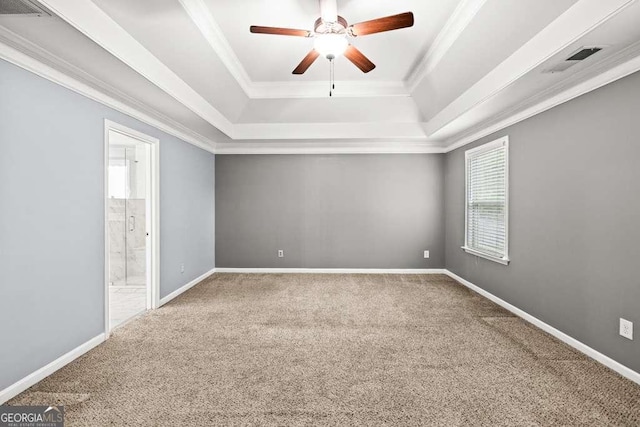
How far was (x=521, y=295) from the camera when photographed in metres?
3.78

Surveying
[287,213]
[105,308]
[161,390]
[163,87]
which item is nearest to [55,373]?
[105,308]

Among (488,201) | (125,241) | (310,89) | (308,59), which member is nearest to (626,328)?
(488,201)

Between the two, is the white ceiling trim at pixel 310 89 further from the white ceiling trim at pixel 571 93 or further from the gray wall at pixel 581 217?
the gray wall at pixel 581 217

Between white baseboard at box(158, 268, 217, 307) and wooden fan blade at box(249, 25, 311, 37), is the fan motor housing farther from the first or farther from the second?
white baseboard at box(158, 268, 217, 307)

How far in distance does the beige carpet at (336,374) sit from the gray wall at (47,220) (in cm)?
30

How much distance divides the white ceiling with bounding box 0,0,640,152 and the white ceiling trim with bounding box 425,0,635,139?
0.03 feet

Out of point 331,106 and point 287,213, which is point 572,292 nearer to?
point 331,106

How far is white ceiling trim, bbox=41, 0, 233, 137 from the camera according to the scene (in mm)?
2027

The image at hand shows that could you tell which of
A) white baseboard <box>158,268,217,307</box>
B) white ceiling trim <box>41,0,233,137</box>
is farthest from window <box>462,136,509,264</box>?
white baseboard <box>158,268,217,307</box>

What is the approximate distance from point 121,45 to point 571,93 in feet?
12.3

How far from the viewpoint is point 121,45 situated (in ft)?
8.22

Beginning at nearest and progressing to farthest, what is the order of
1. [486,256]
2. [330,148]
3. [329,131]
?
1. [486,256]
2. [329,131]
3. [330,148]

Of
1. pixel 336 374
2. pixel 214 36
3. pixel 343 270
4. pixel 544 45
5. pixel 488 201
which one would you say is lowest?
pixel 336 374

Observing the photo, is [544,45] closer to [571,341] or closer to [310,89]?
[571,341]
